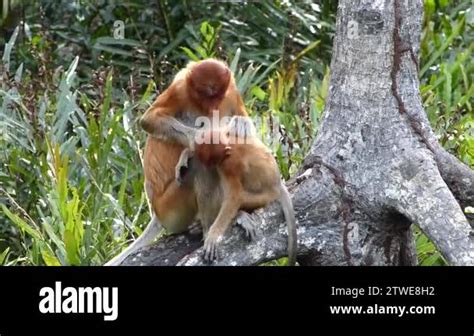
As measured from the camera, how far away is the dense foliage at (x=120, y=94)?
19.3ft

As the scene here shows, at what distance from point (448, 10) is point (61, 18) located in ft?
9.17

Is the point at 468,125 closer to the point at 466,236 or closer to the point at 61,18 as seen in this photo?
the point at 466,236

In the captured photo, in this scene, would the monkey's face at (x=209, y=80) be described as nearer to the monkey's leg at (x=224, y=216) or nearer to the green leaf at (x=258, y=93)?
the monkey's leg at (x=224, y=216)

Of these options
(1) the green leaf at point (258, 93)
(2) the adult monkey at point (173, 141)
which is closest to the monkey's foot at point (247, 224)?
(2) the adult monkey at point (173, 141)

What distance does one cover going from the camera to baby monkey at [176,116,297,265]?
16.7 ft

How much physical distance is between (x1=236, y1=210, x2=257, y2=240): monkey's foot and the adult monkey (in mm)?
304

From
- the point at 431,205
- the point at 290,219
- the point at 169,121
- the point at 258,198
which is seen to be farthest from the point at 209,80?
the point at 431,205

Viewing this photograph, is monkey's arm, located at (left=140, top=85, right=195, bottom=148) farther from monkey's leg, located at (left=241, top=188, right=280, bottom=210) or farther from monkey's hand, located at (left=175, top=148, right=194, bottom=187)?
monkey's leg, located at (left=241, top=188, right=280, bottom=210)

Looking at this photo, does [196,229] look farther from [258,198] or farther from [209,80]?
[209,80]

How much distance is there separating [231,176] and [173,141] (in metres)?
0.32

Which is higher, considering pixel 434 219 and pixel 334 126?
pixel 334 126

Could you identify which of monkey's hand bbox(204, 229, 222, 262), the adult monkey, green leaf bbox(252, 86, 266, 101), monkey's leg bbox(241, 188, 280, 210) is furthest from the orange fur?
green leaf bbox(252, 86, 266, 101)

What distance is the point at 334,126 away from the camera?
17.8 ft

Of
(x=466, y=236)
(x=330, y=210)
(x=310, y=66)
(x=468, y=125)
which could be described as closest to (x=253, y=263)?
(x=330, y=210)
